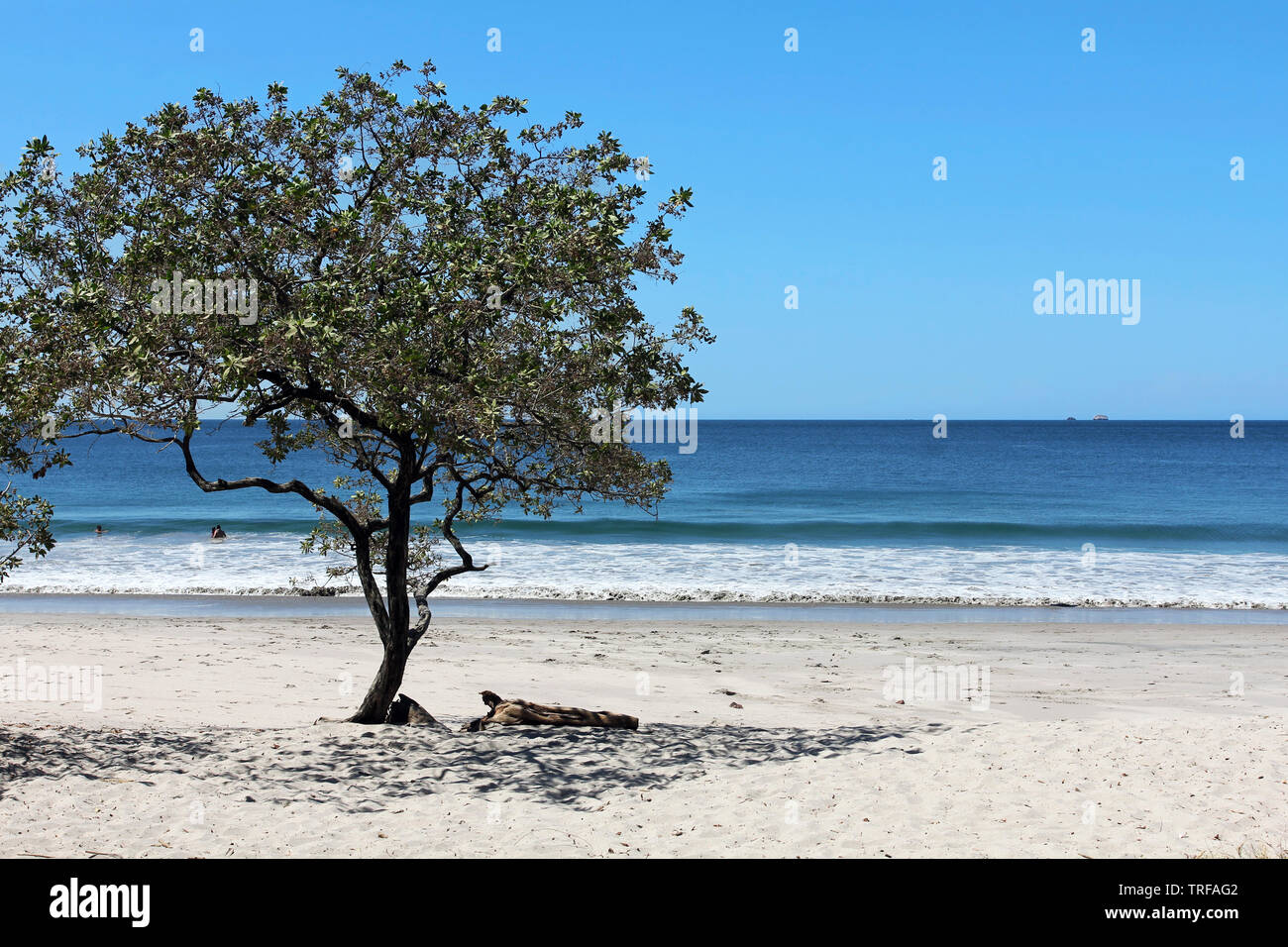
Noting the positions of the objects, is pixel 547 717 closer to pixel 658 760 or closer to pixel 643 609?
pixel 658 760

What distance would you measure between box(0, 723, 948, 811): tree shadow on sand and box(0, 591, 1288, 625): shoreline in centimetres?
1154

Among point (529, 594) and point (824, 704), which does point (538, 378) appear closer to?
point (824, 704)

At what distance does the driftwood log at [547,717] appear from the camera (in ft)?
37.3

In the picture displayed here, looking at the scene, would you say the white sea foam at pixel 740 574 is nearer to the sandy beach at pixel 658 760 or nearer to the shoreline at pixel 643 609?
the shoreline at pixel 643 609

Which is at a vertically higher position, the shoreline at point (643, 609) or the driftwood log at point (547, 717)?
the driftwood log at point (547, 717)

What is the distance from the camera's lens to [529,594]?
25422mm

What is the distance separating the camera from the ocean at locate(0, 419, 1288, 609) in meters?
26.0

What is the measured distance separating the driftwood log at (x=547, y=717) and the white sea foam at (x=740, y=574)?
13656 millimetres

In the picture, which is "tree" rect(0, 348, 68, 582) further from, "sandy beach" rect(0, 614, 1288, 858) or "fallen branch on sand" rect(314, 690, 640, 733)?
"fallen branch on sand" rect(314, 690, 640, 733)

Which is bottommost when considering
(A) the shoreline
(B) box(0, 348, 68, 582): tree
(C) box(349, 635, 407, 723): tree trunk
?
(A) the shoreline

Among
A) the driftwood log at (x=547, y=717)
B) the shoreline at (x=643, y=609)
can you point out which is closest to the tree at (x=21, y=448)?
the driftwood log at (x=547, y=717)

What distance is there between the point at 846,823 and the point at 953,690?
793cm

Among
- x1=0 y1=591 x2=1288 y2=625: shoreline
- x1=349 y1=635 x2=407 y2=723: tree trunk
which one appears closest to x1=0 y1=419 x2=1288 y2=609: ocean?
x1=0 y1=591 x2=1288 y2=625: shoreline
